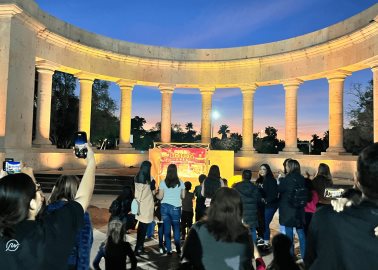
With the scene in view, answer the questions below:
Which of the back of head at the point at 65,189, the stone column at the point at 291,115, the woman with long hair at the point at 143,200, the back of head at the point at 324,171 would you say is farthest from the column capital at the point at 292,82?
the back of head at the point at 65,189

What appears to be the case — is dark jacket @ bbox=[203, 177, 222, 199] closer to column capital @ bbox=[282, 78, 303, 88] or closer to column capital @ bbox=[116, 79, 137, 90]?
column capital @ bbox=[282, 78, 303, 88]

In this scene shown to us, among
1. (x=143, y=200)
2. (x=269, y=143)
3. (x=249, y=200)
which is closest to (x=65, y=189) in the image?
(x=143, y=200)

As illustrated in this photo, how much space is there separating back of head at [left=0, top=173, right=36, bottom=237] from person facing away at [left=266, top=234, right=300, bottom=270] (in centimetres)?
451

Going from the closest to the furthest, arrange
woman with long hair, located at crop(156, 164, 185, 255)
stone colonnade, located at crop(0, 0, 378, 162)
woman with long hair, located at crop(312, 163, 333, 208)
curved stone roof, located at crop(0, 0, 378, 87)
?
woman with long hair, located at crop(312, 163, 333, 208) → woman with long hair, located at crop(156, 164, 185, 255) → stone colonnade, located at crop(0, 0, 378, 162) → curved stone roof, located at crop(0, 0, 378, 87)

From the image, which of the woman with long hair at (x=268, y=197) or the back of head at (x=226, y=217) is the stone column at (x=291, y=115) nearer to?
the woman with long hair at (x=268, y=197)

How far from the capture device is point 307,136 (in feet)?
310

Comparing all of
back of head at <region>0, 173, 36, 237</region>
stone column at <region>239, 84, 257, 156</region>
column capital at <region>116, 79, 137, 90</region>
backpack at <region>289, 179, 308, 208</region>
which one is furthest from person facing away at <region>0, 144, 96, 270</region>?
column capital at <region>116, 79, 137, 90</region>

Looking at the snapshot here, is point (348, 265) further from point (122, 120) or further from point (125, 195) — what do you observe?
point (122, 120)

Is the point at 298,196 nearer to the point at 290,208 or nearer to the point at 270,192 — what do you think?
the point at 290,208

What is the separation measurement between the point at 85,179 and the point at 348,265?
345cm

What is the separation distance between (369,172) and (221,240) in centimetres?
222

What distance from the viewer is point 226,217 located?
4785 millimetres

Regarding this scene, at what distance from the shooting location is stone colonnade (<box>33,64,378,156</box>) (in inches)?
1292

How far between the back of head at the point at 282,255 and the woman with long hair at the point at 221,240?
4.76ft
